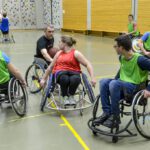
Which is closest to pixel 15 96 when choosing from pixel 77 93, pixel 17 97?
pixel 17 97

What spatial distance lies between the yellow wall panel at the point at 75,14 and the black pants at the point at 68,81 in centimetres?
1472

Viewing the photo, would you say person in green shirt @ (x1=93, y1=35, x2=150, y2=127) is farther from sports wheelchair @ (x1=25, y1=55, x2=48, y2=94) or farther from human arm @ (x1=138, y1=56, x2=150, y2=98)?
sports wheelchair @ (x1=25, y1=55, x2=48, y2=94)

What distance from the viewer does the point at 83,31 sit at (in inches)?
754

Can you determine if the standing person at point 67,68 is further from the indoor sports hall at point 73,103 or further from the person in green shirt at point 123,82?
the person in green shirt at point 123,82

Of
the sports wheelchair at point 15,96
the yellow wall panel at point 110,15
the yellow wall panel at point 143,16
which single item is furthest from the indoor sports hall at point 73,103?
the yellow wall panel at point 110,15

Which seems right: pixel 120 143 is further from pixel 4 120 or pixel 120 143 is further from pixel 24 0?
pixel 24 0

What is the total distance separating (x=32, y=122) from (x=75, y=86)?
717 millimetres

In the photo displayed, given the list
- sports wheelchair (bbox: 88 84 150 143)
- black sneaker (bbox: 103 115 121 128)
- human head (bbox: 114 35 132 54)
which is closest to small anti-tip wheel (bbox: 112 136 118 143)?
sports wheelchair (bbox: 88 84 150 143)

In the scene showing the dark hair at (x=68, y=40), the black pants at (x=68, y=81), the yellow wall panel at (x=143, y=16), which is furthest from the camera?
the yellow wall panel at (x=143, y=16)

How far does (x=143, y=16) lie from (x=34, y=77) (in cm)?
917

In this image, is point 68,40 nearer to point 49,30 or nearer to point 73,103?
point 73,103

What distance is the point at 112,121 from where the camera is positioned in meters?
3.36

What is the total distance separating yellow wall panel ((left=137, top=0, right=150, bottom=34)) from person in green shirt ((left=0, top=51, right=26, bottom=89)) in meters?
9.96

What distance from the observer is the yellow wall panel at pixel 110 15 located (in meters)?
15.4
